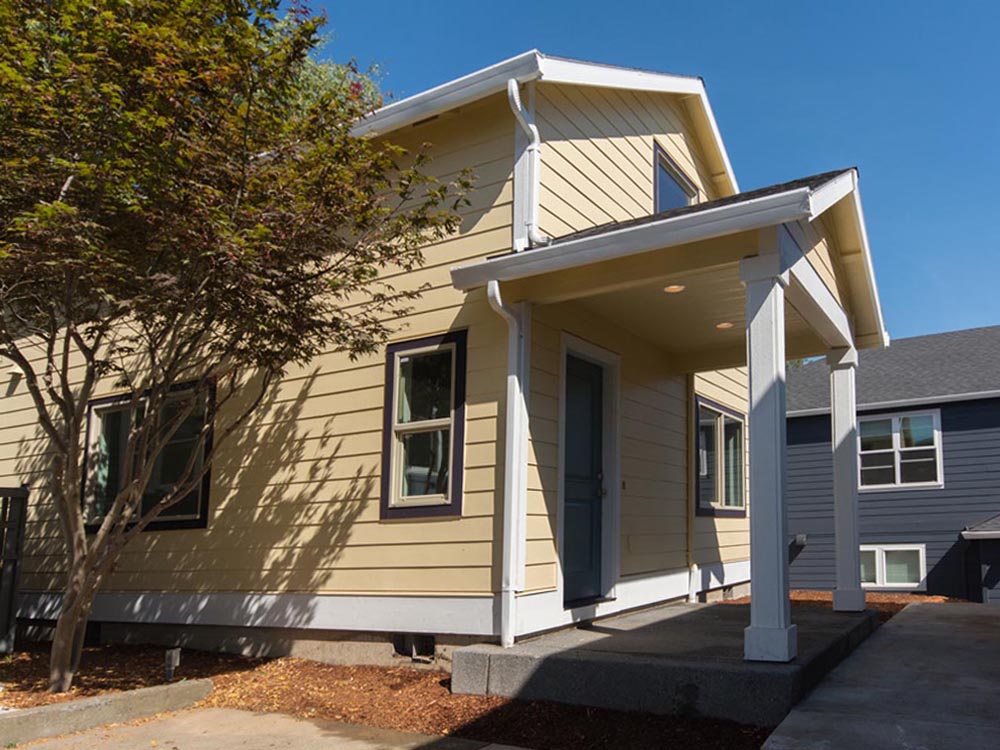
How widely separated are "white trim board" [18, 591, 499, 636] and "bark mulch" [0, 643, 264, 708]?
333 millimetres

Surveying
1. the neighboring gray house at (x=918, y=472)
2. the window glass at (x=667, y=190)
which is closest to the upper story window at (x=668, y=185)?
the window glass at (x=667, y=190)

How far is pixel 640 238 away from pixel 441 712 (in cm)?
343

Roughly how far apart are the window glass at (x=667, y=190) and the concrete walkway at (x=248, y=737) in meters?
6.38

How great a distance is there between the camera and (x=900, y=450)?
1666 cm

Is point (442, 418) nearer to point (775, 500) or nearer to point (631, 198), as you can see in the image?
point (775, 500)

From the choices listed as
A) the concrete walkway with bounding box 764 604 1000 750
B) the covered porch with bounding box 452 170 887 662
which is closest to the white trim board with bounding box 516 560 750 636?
the covered porch with bounding box 452 170 887 662

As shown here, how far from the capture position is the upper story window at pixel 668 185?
368 inches

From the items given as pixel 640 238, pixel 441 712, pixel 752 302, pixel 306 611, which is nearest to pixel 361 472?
pixel 306 611

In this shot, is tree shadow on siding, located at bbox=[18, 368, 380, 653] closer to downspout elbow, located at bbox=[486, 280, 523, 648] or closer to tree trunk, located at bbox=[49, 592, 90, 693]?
downspout elbow, located at bbox=[486, 280, 523, 648]

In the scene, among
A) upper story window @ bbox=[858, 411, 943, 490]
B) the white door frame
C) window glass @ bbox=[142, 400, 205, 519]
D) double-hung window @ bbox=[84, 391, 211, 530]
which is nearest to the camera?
the white door frame

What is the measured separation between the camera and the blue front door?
709 cm

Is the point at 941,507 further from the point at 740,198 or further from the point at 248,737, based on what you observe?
the point at 248,737

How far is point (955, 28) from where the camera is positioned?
11.4m

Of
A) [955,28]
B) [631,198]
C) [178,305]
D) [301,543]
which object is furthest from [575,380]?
[955,28]
